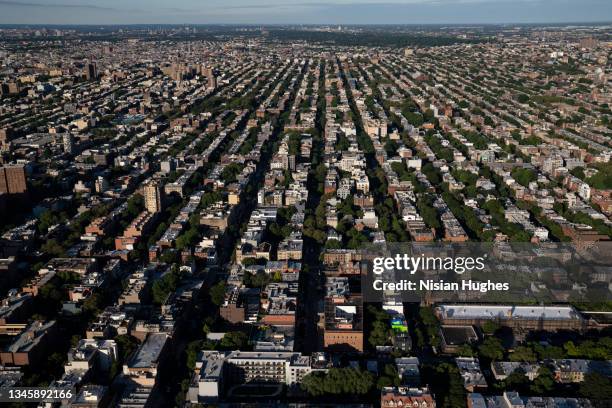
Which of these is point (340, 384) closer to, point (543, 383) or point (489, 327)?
point (543, 383)

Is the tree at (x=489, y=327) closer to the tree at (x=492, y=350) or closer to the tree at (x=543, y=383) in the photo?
the tree at (x=492, y=350)

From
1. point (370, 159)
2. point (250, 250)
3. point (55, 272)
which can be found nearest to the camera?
point (55, 272)

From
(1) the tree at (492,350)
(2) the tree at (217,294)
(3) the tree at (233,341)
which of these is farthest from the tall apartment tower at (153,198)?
(1) the tree at (492,350)

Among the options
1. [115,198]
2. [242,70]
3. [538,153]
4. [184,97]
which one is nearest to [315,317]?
[115,198]

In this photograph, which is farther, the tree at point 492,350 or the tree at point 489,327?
the tree at point 489,327

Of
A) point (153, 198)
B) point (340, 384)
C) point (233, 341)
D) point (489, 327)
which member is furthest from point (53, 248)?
point (489, 327)

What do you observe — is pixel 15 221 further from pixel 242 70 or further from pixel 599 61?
pixel 599 61
